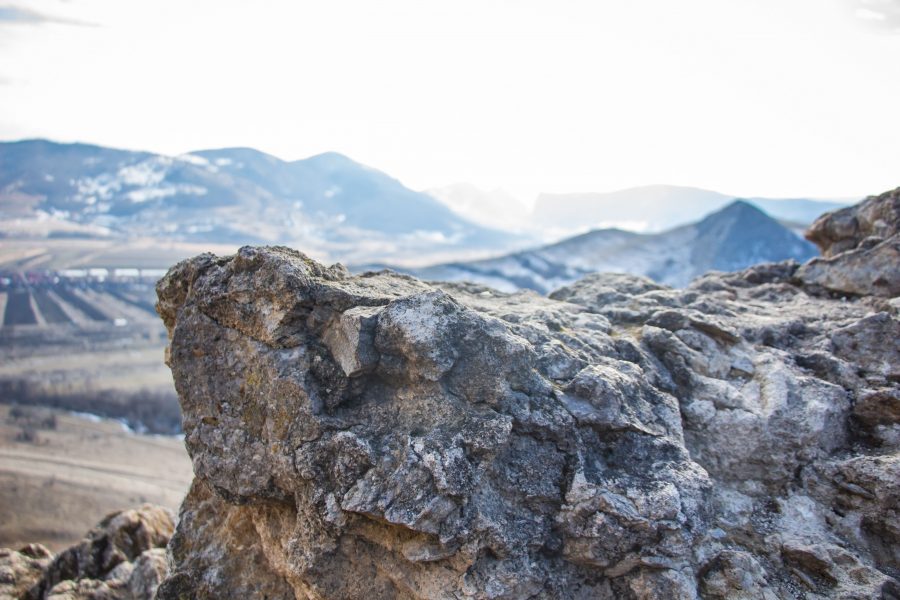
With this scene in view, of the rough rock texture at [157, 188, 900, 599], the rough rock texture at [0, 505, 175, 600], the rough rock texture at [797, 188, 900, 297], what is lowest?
the rough rock texture at [0, 505, 175, 600]

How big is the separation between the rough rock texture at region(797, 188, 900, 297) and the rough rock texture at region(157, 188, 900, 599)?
2.14 m

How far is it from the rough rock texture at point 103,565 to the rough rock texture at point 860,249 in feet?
40.9

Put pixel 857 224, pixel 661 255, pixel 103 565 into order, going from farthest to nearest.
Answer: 1. pixel 661 255
2. pixel 857 224
3. pixel 103 565

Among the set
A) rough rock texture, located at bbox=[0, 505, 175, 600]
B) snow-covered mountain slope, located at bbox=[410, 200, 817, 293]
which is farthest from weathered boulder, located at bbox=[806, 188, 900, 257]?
snow-covered mountain slope, located at bbox=[410, 200, 817, 293]

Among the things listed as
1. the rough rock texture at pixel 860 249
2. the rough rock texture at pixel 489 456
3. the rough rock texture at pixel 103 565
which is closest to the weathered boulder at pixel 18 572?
the rough rock texture at pixel 103 565

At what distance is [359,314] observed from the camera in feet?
18.0

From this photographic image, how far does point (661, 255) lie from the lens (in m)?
42.4

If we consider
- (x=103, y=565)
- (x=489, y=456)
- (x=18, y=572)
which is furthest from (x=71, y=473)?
(x=489, y=456)

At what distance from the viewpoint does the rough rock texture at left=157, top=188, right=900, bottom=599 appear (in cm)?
489

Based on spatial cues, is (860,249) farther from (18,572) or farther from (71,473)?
(71,473)

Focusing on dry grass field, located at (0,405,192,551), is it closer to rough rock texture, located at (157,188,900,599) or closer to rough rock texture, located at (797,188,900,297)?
rough rock texture, located at (157,188,900,599)

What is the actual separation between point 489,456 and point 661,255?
41408mm

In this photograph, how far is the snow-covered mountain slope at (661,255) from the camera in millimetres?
38328

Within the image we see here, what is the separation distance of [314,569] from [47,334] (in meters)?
76.4
